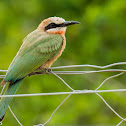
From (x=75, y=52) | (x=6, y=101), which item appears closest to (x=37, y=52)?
(x=6, y=101)

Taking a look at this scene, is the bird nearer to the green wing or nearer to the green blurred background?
the green wing

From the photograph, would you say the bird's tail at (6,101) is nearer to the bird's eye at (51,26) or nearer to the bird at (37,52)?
the bird at (37,52)

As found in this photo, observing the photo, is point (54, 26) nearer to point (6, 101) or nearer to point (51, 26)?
point (51, 26)

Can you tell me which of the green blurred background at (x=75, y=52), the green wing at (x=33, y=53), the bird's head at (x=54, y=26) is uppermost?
the bird's head at (x=54, y=26)

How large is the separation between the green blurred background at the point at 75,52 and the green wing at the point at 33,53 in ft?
3.72

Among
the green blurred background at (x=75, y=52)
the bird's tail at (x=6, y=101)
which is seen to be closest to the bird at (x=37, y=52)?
the bird's tail at (x=6, y=101)

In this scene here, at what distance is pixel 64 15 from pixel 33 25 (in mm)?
347

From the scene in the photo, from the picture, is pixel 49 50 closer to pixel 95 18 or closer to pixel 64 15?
pixel 95 18

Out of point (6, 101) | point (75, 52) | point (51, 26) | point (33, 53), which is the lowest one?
point (75, 52)

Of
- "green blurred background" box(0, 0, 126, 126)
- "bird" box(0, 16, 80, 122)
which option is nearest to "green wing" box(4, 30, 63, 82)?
"bird" box(0, 16, 80, 122)

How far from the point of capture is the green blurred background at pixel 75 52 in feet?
13.7

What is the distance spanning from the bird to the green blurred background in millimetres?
1105

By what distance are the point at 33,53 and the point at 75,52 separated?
1902 mm

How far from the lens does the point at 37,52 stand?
2.76 m
